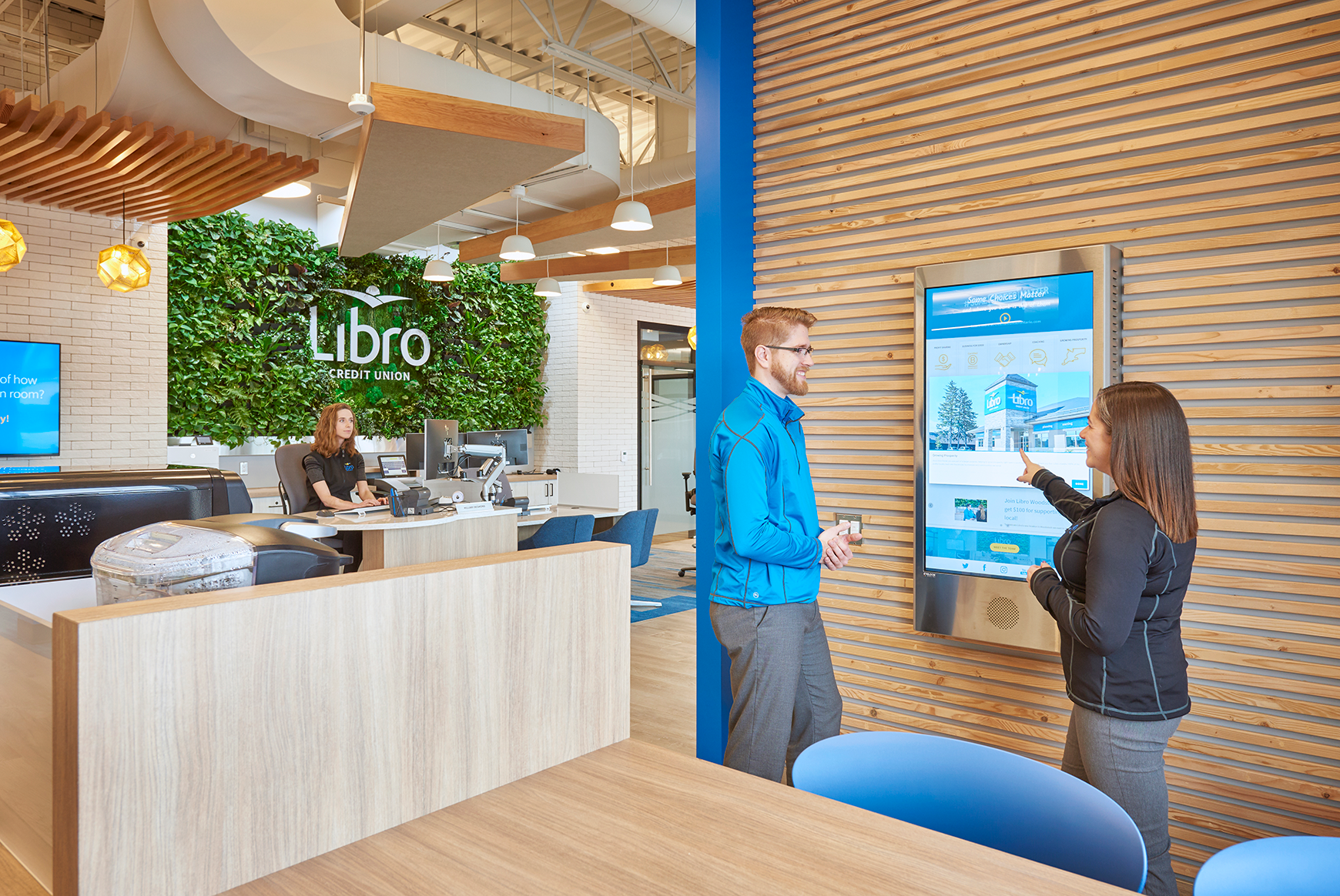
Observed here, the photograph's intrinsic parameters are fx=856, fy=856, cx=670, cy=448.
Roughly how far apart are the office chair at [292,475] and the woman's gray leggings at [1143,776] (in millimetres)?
6033

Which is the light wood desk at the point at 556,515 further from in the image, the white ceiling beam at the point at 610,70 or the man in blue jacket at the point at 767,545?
the man in blue jacket at the point at 767,545

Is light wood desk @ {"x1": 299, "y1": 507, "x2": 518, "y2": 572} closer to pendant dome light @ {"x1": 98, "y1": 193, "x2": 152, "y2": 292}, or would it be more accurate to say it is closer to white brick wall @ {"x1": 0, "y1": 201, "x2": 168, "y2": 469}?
pendant dome light @ {"x1": 98, "y1": 193, "x2": 152, "y2": 292}

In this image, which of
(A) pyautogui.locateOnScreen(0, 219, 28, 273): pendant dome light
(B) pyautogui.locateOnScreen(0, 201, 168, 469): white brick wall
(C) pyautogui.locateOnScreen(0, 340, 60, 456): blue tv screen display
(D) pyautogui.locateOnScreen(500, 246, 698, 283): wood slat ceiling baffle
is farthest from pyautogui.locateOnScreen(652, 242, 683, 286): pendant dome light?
(C) pyautogui.locateOnScreen(0, 340, 60, 456): blue tv screen display

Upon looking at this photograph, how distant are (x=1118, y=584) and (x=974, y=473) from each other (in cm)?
94

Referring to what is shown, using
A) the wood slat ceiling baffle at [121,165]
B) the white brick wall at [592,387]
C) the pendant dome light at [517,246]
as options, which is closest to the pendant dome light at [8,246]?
the wood slat ceiling baffle at [121,165]

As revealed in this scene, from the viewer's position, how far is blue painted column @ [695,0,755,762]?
11.1 ft

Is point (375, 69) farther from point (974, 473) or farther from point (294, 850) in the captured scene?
point (294, 850)

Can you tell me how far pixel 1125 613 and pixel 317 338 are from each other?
29.4 feet

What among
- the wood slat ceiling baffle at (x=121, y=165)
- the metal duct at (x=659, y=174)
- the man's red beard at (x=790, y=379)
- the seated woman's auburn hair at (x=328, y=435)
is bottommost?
the seated woman's auburn hair at (x=328, y=435)

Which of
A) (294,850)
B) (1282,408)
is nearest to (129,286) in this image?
(294,850)

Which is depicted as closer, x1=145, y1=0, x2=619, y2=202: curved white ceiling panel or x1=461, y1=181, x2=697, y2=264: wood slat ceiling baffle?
x1=145, y1=0, x2=619, y2=202: curved white ceiling panel

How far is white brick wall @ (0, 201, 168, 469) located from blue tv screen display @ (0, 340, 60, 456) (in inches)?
2.8

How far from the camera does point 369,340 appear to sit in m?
9.74

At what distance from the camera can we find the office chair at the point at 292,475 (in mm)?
6602
